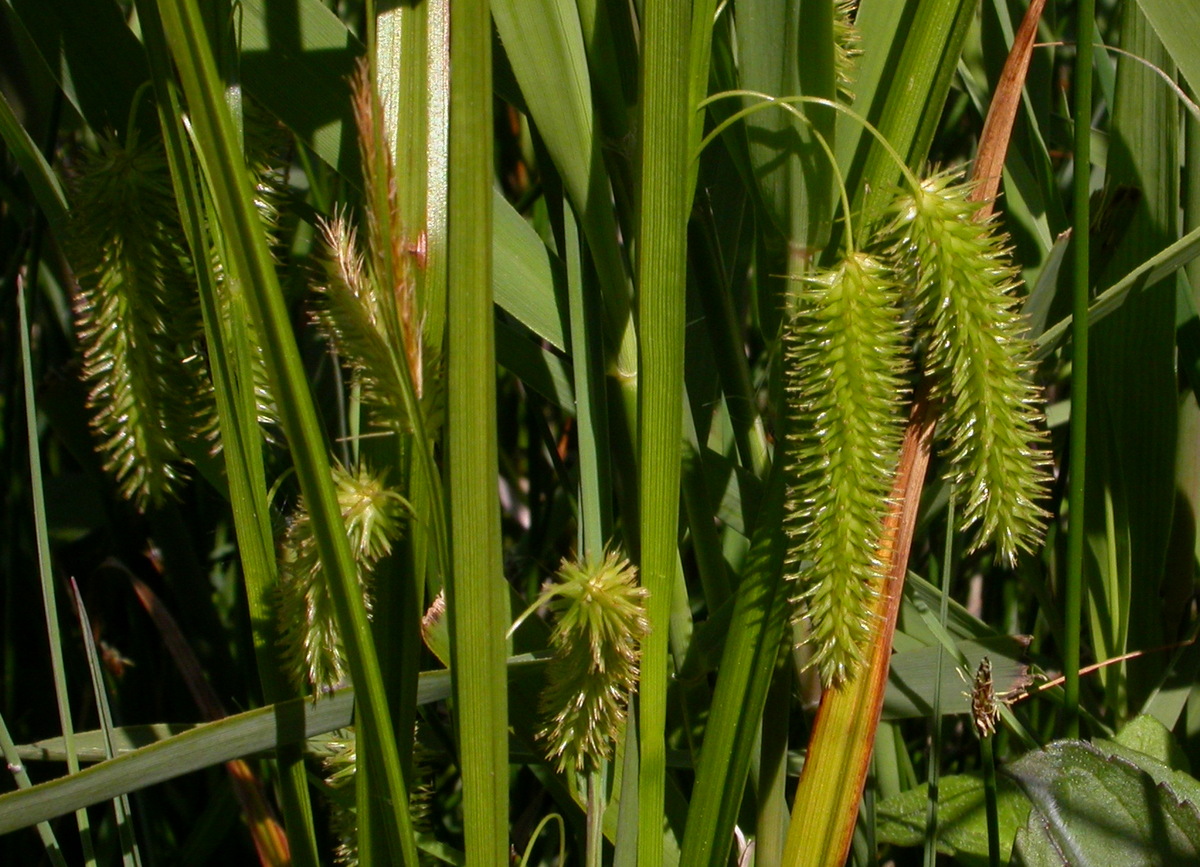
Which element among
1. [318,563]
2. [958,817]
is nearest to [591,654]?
[318,563]

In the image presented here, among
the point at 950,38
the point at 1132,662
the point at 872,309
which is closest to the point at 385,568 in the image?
the point at 872,309

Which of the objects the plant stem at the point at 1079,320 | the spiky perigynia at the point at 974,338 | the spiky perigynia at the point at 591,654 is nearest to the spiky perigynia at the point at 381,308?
the spiky perigynia at the point at 591,654

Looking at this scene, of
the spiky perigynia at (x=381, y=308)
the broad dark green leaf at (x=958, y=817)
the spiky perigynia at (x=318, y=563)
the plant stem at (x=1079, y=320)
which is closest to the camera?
the spiky perigynia at (x=381, y=308)

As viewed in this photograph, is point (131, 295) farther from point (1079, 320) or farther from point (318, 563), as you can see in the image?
point (1079, 320)

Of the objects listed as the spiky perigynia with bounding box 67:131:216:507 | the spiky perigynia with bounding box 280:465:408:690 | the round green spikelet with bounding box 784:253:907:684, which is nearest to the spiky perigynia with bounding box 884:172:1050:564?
the round green spikelet with bounding box 784:253:907:684

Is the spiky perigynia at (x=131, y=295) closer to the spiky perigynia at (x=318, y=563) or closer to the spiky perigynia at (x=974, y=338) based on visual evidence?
the spiky perigynia at (x=318, y=563)
